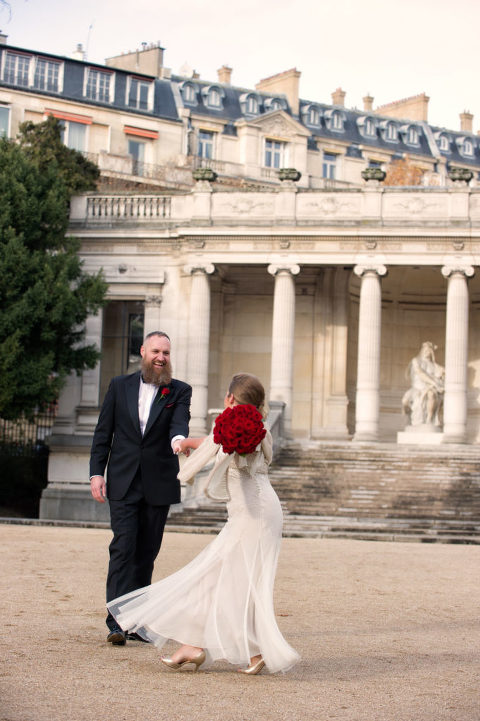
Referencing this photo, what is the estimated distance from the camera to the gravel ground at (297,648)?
6613 mm

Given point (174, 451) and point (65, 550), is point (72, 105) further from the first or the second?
point (174, 451)

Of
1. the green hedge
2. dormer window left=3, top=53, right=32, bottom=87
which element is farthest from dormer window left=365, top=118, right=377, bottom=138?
the green hedge

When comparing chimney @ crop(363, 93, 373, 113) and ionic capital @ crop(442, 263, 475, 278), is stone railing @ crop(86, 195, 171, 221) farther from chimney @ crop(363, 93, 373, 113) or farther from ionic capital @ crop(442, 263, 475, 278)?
chimney @ crop(363, 93, 373, 113)

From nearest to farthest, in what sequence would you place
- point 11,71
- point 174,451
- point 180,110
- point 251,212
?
1. point 174,451
2. point 251,212
3. point 11,71
4. point 180,110

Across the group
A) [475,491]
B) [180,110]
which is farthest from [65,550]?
[180,110]

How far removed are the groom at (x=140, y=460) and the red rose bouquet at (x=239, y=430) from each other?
3.27 ft

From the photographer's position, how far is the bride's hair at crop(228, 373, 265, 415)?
25.6 ft

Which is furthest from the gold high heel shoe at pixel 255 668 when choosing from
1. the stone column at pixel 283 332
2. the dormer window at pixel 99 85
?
the dormer window at pixel 99 85

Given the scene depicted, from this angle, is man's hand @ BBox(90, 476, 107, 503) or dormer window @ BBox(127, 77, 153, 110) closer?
man's hand @ BBox(90, 476, 107, 503)

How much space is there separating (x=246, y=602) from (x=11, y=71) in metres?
50.2

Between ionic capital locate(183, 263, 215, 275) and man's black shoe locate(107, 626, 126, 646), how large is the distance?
26.8m

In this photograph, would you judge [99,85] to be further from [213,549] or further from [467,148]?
[213,549]

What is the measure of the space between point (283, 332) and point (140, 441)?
25852 millimetres

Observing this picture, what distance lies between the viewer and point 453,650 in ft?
29.7
